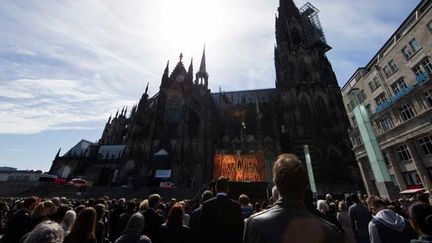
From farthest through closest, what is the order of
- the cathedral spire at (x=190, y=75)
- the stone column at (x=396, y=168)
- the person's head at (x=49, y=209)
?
the cathedral spire at (x=190, y=75)
the stone column at (x=396, y=168)
the person's head at (x=49, y=209)

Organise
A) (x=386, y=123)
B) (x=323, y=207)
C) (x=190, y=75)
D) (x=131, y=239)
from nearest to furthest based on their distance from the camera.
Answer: (x=131, y=239), (x=323, y=207), (x=386, y=123), (x=190, y=75)

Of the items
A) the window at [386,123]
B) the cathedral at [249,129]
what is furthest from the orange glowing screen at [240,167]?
the window at [386,123]

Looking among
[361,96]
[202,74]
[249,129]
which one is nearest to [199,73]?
[202,74]

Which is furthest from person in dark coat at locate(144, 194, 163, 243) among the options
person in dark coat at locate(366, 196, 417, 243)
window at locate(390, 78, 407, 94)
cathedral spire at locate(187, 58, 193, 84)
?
cathedral spire at locate(187, 58, 193, 84)

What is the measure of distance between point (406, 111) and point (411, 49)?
6425mm

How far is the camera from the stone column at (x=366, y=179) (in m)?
Answer: 27.0

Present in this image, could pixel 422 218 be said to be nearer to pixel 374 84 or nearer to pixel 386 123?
pixel 386 123

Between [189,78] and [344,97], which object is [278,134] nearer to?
[344,97]

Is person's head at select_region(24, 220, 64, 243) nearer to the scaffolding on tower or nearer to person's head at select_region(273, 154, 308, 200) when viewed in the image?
person's head at select_region(273, 154, 308, 200)

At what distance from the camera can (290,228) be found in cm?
137

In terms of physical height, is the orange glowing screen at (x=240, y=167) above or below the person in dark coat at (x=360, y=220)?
above

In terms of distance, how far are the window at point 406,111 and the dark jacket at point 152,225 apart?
26748 millimetres

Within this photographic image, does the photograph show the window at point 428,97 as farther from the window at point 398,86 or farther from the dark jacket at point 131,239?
the dark jacket at point 131,239

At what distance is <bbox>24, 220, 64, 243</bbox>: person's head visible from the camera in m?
2.38
